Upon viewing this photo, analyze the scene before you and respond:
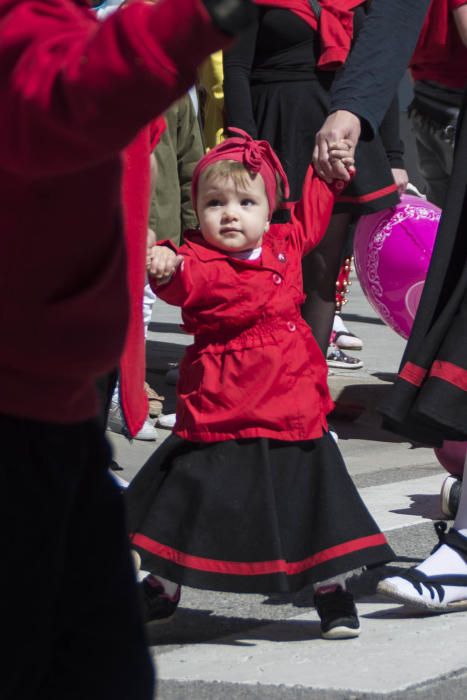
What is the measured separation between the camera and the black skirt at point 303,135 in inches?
228

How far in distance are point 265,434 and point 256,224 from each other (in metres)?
0.58

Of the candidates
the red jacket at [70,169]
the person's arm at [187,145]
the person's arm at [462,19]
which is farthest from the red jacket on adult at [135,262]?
the person's arm at [187,145]

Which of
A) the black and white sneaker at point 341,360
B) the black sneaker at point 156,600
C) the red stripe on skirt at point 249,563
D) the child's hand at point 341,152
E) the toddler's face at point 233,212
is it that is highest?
the child's hand at point 341,152

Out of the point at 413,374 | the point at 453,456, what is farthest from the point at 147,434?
the point at 413,374

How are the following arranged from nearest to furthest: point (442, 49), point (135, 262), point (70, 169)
Answer: 1. point (70, 169)
2. point (135, 262)
3. point (442, 49)

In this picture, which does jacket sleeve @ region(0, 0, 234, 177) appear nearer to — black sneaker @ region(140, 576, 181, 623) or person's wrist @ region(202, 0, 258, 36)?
person's wrist @ region(202, 0, 258, 36)

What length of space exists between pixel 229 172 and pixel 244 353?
50 centimetres

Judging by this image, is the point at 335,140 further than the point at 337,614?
Yes

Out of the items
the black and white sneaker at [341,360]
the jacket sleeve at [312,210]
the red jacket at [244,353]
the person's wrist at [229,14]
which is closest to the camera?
the person's wrist at [229,14]

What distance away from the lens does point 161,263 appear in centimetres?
364

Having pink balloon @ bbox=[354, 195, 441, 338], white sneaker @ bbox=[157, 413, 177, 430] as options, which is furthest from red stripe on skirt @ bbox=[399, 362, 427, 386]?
white sneaker @ bbox=[157, 413, 177, 430]

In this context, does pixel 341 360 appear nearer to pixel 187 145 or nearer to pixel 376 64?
pixel 187 145

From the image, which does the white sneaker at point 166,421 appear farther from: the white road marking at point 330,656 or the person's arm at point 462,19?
the white road marking at point 330,656

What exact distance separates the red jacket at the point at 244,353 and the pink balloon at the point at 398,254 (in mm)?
2480
